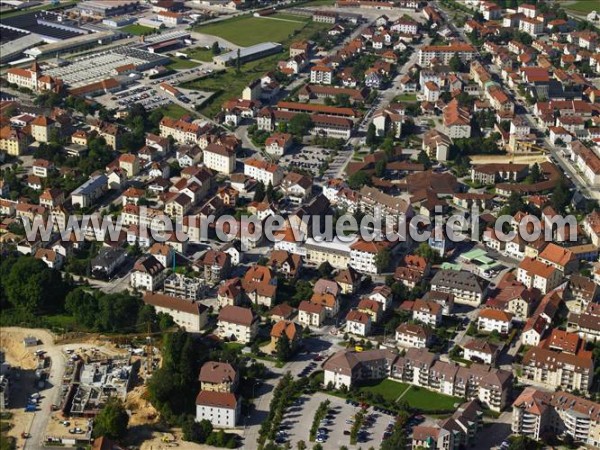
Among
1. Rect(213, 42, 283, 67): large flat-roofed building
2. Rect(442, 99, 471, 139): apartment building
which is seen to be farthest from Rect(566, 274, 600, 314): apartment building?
Rect(213, 42, 283, 67): large flat-roofed building

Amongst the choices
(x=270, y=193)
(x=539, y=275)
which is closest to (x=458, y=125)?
(x=270, y=193)

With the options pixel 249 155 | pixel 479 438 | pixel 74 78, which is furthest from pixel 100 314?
pixel 74 78

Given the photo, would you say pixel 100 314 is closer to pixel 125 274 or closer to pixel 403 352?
pixel 125 274

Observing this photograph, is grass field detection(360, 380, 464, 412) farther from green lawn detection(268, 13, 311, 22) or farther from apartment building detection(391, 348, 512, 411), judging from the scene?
green lawn detection(268, 13, 311, 22)

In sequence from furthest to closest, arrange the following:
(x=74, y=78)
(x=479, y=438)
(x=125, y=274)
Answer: (x=74, y=78) → (x=125, y=274) → (x=479, y=438)

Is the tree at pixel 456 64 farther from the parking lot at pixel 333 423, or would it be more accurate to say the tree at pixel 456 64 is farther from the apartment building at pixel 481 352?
the parking lot at pixel 333 423

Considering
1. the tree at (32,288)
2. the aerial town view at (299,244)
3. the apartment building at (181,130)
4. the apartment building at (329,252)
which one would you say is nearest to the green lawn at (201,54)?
the aerial town view at (299,244)
